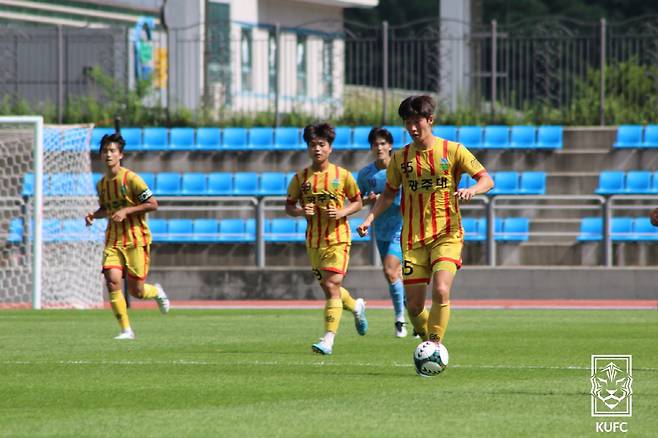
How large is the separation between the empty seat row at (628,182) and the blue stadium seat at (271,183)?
Result: 5.56 m

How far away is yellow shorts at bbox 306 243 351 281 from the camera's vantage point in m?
12.3

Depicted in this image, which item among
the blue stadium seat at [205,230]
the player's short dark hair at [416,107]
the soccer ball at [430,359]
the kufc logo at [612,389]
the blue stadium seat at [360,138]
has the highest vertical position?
the blue stadium seat at [360,138]

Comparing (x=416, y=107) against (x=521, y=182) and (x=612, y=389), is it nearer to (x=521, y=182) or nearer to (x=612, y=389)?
(x=612, y=389)

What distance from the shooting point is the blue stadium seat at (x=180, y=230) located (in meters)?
24.1

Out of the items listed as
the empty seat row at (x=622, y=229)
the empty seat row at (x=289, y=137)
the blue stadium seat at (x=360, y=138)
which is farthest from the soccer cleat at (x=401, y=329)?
the blue stadium seat at (x=360, y=138)

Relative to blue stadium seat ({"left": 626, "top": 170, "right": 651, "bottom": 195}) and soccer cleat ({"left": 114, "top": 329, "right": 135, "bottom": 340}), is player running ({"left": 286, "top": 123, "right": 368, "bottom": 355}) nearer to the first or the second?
soccer cleat ({"left": 114, "top": 329, "right": 135, "bottom": 340})

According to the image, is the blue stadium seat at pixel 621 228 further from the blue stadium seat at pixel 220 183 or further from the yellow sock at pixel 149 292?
the yellow sock at pixel 149 292

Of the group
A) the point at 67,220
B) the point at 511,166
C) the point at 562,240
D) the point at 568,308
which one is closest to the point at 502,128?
the point at 511,166

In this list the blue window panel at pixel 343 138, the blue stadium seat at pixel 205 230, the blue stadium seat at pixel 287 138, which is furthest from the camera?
the blue stadium seat at pixel 287 138

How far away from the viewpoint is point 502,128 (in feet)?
85.9

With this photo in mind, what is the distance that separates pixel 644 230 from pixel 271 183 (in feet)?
22.0

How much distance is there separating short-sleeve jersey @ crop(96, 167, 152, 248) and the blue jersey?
2.10 m

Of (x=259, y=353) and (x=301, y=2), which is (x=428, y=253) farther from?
(x=301, y=2)

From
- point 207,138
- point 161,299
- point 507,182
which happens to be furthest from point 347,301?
point 207,138
